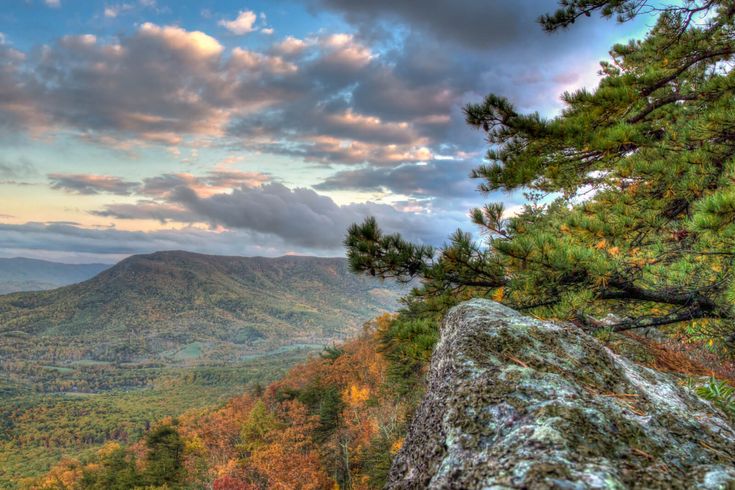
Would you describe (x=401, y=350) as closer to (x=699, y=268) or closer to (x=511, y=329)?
(x=511, y=329)

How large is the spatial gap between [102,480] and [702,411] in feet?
181

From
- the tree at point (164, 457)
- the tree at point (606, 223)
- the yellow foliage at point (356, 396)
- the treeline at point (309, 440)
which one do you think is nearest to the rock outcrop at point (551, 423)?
the tree at point (606, 223)

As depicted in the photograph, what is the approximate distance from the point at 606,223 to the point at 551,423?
5.96 metres

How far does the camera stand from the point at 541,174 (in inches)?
271

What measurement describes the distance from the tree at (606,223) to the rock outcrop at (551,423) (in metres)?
3.19

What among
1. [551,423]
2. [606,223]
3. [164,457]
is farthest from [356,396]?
[551,423]

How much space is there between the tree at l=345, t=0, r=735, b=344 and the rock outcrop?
3185 millimetres

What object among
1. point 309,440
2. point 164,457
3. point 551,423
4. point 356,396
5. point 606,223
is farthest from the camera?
point 356,396

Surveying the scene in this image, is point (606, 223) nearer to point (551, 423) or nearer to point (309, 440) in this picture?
point (551, 423)

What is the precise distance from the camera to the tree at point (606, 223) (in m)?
6.07

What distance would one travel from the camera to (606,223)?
668 centimetres

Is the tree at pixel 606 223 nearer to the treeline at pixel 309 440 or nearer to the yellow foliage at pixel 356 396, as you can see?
the treeline at pixel 309 440

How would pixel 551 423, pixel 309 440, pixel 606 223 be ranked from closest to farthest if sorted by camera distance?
pixel 551 423, pixel 606 223, pixel 309 440

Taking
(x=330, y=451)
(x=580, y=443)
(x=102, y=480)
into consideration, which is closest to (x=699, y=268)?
(x=580, y=443)
